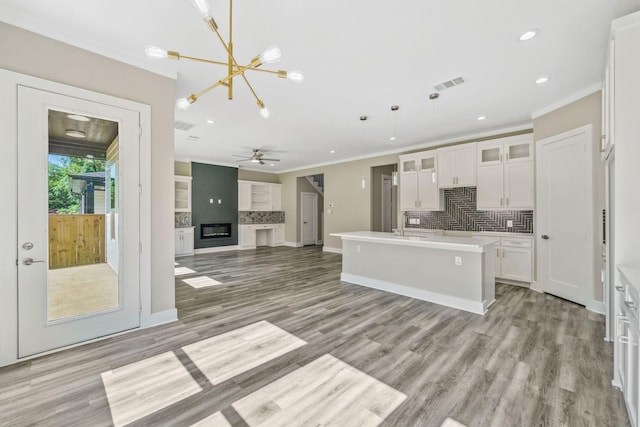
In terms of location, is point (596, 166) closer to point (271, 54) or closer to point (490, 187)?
point (490, 187)

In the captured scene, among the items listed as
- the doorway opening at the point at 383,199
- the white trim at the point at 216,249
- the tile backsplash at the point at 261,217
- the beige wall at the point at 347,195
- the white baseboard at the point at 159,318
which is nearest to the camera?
the white baseboard at the point at 159,318

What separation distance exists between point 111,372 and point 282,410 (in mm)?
1520

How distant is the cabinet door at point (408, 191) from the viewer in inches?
252

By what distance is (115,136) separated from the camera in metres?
2.86

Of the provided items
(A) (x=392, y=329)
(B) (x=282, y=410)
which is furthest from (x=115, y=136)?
(A) (x=392, y=329)

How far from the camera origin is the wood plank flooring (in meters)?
1.80

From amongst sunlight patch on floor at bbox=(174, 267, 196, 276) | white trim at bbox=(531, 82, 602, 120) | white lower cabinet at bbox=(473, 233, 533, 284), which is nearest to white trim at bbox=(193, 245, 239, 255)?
sunlight patch on floor at bbox=(174, 267, 196, 276)

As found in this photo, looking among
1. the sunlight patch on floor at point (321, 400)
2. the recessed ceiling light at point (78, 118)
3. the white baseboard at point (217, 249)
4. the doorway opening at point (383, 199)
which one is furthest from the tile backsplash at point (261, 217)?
the sunlight patch on floor at point (321, 400)

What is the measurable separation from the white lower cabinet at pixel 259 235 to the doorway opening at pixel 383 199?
13.3 ft

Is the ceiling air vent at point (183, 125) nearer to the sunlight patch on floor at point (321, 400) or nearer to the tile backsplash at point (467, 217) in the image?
the sunlight patch on floor at point (321, 400)

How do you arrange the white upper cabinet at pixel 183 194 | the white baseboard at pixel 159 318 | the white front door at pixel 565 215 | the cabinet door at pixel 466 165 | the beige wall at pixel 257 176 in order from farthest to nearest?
1. the beige wall at pixel 257 176
2. the white upper cabinet at pixel 183 194
3. the cabinet door at pixel 466 165
4. the white front door at pixel 565 215
5. the white baseboard at pixel 159 318

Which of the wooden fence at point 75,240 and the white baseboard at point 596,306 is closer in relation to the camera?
the wooden fence at point 75,240

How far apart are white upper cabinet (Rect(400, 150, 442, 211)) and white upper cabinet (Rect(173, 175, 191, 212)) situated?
20.8 ft

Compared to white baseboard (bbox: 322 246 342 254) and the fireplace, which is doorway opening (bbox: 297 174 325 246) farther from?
the fireplace
